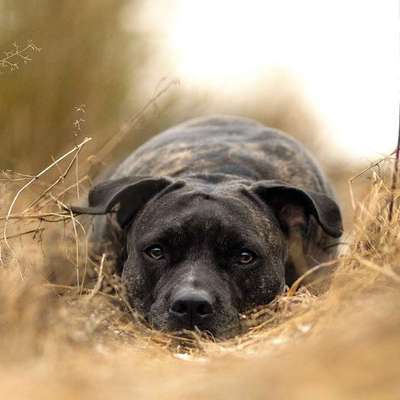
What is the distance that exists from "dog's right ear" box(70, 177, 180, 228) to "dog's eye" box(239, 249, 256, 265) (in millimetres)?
614

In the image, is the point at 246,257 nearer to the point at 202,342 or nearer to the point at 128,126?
the point at 202,342

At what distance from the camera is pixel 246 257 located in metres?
4.71

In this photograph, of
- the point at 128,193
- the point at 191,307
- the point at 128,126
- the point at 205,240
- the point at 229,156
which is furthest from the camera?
the point at 128,126

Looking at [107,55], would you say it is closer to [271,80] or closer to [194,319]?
[271,80]

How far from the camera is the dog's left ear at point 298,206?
16.2 feet

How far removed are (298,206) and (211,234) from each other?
2.10 ft

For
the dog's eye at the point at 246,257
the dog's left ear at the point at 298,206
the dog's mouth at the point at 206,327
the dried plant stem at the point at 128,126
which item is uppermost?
the dried plant stem at the point at 128,126

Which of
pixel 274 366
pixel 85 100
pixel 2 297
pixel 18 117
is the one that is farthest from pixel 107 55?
pixel 274 366

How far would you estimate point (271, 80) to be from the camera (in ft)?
36.3

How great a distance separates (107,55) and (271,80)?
3.19m

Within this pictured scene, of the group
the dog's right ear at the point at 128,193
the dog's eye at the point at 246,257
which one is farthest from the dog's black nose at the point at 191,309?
the dog's right ear at the point at 128,193

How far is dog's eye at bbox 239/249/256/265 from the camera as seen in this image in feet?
15.4

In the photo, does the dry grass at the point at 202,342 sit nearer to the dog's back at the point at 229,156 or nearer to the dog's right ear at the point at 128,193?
the dog's right ear at the point at 128,193

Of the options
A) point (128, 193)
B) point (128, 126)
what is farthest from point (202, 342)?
point (128, 126)
